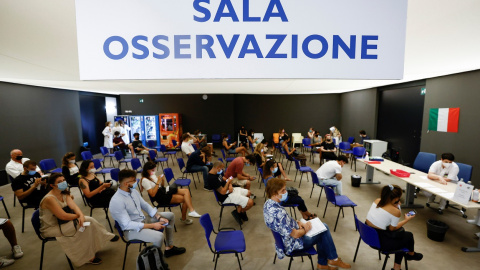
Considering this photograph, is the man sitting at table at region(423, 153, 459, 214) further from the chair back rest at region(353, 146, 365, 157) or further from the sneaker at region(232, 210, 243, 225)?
the sneaker at region(232, 210, 243, 225)

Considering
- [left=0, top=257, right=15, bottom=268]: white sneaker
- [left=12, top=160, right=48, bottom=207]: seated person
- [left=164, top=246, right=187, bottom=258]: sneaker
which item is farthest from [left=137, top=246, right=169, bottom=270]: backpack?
[left=12, top=160, right=48, bottom=207]: seated person

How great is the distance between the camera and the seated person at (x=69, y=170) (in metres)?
4.67

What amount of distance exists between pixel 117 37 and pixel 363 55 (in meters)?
1.73

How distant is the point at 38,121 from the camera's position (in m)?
7.84

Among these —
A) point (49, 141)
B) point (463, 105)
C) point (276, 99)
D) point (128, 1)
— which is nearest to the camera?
point (128, 1)

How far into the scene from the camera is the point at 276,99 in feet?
44.4

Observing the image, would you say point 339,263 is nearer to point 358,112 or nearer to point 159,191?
point 159,191

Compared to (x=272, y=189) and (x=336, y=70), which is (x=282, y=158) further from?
(x=336, y=70)

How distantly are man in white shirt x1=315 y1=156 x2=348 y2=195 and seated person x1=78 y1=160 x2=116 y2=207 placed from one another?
14.1 feet

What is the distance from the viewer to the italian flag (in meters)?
6.21

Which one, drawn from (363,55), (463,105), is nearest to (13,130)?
(363,55)

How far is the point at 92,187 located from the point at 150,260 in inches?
83.2

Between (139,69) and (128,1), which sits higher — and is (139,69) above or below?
below

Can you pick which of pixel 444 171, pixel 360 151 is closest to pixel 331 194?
pixel 444 171
